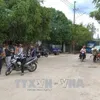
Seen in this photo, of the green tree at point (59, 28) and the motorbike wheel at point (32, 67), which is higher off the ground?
the green tree at point (59, 28)

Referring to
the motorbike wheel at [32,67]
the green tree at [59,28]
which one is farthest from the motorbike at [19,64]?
the green tree at [59,28]

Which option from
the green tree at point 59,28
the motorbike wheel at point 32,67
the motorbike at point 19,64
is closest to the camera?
the motorbike at point 19,64

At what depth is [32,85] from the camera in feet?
38.8

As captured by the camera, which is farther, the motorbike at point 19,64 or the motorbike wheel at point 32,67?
the motorbike wheel at point 32,67

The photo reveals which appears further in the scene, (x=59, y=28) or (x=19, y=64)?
(x=59, y=28)

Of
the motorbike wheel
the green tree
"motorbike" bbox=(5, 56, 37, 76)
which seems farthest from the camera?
the green tree

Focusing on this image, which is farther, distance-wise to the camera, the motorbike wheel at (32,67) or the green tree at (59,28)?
the green tree at (59,28)

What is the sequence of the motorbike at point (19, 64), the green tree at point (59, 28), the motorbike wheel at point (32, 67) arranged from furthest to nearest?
the green tree at point (59, 28), the motorbike wheel at point (32, 67), the motorbike at point (19, 64)

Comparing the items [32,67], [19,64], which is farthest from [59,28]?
[19,64]

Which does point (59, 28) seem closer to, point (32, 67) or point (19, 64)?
point (32, 67)

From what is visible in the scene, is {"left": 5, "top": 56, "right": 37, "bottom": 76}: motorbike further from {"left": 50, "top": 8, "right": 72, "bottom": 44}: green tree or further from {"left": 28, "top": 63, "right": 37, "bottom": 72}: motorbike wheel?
{"left": 50, "top": 8, "right": 72, "bottom": 44}: green tree

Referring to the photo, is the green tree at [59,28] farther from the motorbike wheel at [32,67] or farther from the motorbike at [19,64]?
the motorbike at [19,64]

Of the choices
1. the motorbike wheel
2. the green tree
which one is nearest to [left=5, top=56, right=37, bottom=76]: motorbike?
the motorbike wheel

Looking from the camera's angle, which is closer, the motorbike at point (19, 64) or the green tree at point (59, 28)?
the motorbike at point (19, 64)
